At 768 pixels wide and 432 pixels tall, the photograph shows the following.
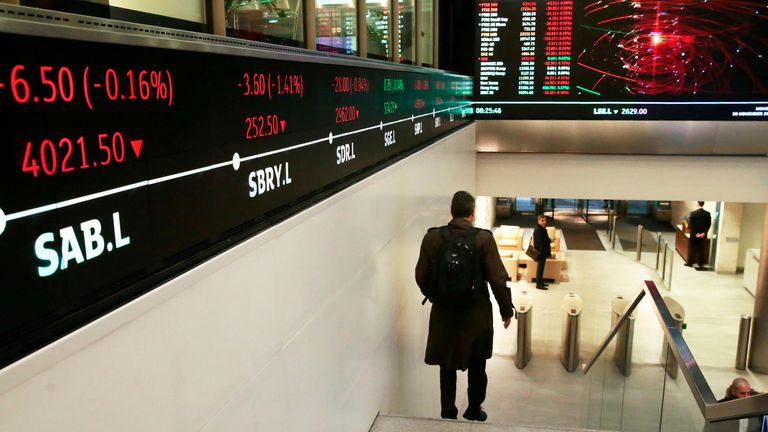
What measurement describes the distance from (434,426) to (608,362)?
3.03 m

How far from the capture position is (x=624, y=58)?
26.0ft

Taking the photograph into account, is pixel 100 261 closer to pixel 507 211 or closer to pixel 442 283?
pixel 442 283

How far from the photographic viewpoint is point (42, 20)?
1.21m

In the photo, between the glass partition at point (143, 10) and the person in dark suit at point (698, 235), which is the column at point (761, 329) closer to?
the person in dark suit at point (698, 235)

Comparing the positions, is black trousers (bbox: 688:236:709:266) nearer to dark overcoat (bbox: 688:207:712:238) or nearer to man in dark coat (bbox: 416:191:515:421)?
dark overcoat (bbox: 688:207:712:238)

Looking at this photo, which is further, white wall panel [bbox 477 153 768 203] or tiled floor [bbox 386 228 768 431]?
white wall panel [bbox 477 153 768 203]

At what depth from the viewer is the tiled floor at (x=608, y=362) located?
4.68 metres

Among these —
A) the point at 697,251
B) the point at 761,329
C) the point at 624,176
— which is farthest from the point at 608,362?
the point at 697,251

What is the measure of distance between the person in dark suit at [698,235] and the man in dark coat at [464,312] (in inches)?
433

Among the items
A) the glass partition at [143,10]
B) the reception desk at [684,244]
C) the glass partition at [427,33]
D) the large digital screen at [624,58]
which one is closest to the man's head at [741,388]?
the glass partition at [143,10]

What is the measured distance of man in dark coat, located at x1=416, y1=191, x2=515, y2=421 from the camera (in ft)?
14.0

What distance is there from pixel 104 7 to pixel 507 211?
20069 millimetres

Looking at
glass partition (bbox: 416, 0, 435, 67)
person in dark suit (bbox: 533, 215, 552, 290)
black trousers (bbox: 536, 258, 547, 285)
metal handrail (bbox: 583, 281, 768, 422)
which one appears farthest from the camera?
black trousers (bbox: 536, 258, 547, 285)

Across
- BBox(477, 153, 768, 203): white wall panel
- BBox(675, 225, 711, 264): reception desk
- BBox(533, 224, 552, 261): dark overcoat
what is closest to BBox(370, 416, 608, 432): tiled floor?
BBox(477, 153, 768, 203): white wall panel
